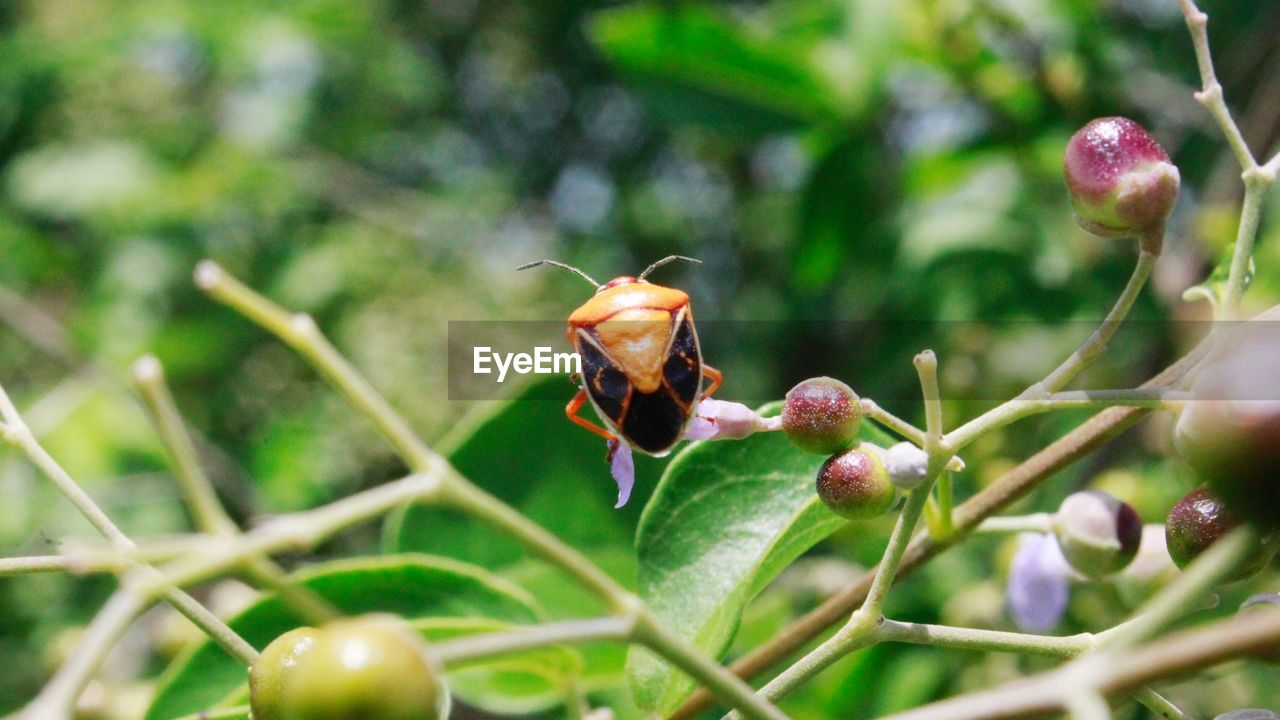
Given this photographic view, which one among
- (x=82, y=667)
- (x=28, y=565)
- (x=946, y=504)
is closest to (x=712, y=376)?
(x=946, y=504)

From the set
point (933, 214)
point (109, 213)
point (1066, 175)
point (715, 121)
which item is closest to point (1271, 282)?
point (933, 214)

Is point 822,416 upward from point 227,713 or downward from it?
upward

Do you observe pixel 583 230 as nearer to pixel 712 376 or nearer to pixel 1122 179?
pixel 712 376

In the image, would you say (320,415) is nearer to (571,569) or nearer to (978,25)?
(978,25)

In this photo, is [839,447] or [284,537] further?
[839,447]

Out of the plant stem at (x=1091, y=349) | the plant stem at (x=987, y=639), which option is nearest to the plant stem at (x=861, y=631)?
the plant stem at (x=987, y=639)
